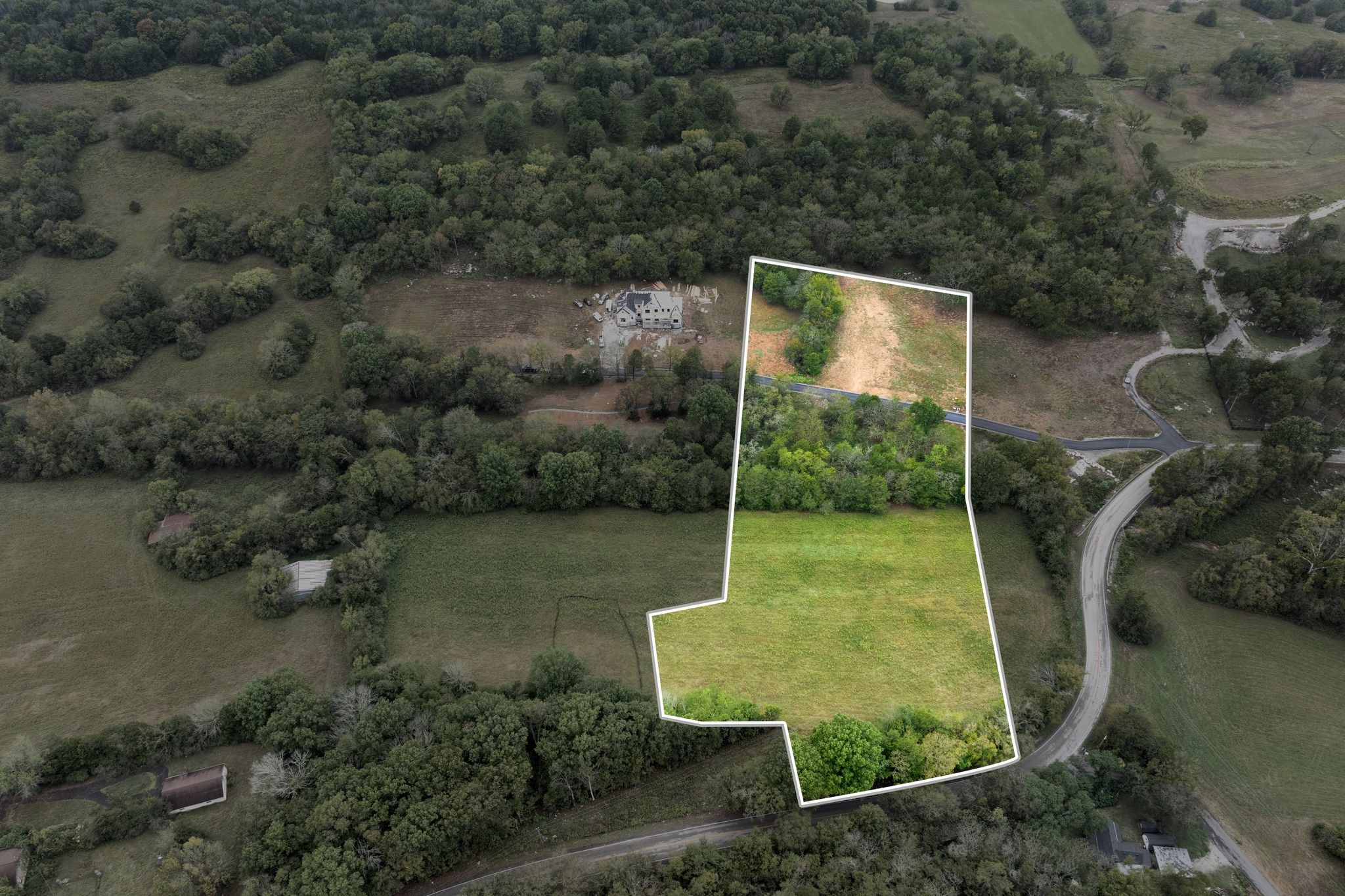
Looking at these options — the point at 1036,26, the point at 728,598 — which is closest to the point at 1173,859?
the point at 728,598

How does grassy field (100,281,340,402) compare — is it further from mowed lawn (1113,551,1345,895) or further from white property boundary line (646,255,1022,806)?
mowed lawn (1113,551,1345,895)

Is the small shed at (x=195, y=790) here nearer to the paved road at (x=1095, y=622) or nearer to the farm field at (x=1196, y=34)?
the paved road at (x=1095, y=622)

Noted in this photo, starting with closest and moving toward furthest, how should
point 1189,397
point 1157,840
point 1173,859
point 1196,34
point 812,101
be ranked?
point 1173,859 → point 1157,840 → point 1189,397 → point 812,101 → point 1196,34

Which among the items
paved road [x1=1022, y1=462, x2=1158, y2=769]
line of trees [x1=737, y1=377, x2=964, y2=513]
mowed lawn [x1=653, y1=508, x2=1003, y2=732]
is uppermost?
line of trees [x1=737, y1=377, x2=964, y2=513]

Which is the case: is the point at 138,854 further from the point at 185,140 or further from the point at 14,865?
the point at 185,140

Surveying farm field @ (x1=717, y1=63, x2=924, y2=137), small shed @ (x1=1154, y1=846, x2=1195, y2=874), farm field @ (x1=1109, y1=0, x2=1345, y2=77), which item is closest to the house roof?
small shed @ (x1=1154, y1=846, x2=1195, y2=874)

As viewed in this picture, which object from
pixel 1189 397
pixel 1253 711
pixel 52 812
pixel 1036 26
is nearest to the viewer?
pixel 52 812

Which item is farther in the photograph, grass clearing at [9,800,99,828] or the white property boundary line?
grass clearing at [9,800,99,828]

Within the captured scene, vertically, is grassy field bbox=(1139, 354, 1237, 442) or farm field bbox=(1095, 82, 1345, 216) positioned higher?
farm field bbox=(1095, 82, 1345, 216)
